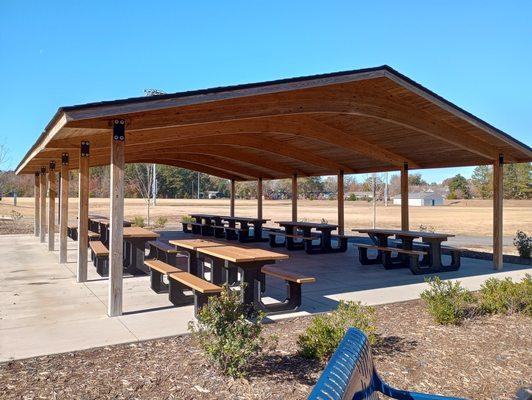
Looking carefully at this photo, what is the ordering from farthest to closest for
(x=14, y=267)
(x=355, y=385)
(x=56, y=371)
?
(x=14, y=267) → (x=56, y=371) → (x=355, y=385)

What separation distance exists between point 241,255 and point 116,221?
1.69m

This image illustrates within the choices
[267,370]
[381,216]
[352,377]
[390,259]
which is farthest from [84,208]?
[381,216]

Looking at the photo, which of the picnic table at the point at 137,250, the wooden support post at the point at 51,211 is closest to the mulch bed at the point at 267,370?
the picnic table at the point at 137,250

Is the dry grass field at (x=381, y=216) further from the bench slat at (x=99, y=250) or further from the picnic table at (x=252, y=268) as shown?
the bench slat at (x=99, y=250)

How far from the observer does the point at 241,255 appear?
6.29 meters

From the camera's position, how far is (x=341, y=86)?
25.2ft

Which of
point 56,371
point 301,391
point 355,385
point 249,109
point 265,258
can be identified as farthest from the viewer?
point 249,109

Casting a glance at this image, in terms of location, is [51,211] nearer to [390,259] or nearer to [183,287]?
[183,287]

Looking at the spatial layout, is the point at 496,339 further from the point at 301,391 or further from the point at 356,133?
the point at 356,133

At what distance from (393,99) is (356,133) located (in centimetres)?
210

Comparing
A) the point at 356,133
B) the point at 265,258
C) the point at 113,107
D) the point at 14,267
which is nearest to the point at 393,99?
the point at 356,133

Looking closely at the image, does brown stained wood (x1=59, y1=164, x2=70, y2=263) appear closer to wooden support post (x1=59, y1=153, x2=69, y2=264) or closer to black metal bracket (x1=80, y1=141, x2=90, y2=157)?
wooden support post (x1=59, y1=153, x2=69, y2=264)

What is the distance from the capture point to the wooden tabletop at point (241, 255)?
5.97 metres

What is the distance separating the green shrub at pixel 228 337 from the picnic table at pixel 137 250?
5012 mm
